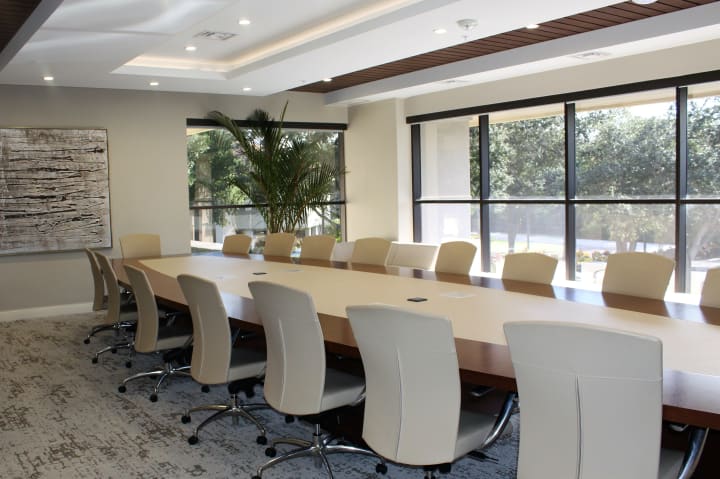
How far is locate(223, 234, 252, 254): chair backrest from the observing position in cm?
800

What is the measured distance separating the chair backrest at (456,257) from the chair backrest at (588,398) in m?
3.29

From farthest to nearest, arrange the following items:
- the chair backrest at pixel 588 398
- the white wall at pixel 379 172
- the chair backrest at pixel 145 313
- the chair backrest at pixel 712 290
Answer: the white wall at pixel 379 172 → the chair backrest at pixel 145 313 → the chair backrest at pixel 712 290 → the chair backrest at pixel 588 398

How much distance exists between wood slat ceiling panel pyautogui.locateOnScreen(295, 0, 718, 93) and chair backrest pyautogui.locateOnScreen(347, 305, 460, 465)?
4151 mm

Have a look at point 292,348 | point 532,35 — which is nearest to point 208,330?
point 292,348

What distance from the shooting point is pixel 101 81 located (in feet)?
26.5

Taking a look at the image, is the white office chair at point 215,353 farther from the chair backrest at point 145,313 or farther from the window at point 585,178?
the window at point 585,178

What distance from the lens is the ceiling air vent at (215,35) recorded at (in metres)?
6.64

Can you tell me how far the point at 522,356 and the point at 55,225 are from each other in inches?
293

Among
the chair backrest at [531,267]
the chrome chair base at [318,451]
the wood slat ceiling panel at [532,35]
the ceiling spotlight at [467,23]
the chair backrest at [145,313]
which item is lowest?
the chrome chair base at [318,451]

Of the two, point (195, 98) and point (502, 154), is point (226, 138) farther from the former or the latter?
point (502, 154)

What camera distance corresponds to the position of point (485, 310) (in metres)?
4.00

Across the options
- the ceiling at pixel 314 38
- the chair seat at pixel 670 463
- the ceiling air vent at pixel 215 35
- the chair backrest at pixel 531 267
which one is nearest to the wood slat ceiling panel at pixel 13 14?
the ceiling at pixel 314 38

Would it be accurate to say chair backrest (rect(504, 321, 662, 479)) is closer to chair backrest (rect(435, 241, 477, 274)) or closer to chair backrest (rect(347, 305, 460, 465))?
chair backrest (rect(347, 305, 460, 465))

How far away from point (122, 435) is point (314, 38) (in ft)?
13.3
